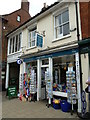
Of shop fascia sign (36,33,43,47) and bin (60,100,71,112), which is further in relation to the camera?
shop fascia sign (36,33,43,47)

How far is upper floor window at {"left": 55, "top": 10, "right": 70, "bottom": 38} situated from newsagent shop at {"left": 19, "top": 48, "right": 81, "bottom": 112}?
1.48 metres

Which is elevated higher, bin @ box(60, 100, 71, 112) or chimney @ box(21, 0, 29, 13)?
chimney @ box(21, 0, 29, 13)

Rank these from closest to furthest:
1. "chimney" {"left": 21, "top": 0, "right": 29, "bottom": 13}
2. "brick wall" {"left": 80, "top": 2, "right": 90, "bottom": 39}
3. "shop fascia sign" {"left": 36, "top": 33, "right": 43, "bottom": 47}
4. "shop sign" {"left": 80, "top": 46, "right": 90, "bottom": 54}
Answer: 1. "shop sign" {"left": 80, "top": 46, "right": 90, "bottom": 54}
2. "brick wall" {"left": 80, "top": 2, "right": 90, "bottom": 39}
3. "shop fascia sign" {"left": 36, "top": 33, "right": 43, "bottom": 47}
4. "chimney" {"left": 21, "top": 0, "right": 29, "bottom": 13}

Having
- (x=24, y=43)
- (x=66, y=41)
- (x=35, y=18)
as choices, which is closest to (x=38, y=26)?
(x=35, y=18)

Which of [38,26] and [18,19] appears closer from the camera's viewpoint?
[38,26]

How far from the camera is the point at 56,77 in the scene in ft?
25.1

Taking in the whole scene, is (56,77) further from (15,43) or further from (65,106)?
(15,43)

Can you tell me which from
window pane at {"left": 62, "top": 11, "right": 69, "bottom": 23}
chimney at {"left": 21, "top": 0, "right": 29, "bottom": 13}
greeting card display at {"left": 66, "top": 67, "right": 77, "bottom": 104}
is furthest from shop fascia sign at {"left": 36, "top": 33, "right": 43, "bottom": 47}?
chimney at {"left": 21, "top": 0, "right": 29, "bottom": 13}

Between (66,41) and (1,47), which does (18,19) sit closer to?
(1,47)

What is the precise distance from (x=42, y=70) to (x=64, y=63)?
189 cm

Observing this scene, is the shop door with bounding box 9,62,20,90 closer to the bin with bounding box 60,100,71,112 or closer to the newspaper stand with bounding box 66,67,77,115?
the bin with bounding box 60,100,71,112

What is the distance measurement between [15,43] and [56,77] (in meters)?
6.88

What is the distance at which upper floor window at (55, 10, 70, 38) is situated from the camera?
23.6 ft

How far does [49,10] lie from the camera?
788 cm
